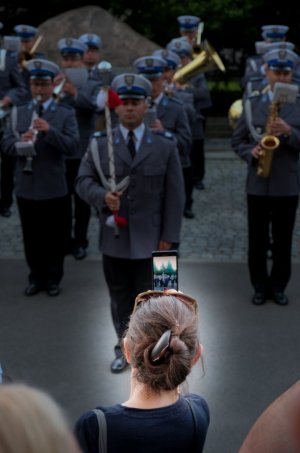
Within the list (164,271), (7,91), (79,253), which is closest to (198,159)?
(7,91)

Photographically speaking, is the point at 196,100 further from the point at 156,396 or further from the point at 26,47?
the point at 156,396

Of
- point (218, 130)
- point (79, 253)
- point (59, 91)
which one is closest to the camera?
point (59, 91)

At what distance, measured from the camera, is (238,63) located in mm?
19344

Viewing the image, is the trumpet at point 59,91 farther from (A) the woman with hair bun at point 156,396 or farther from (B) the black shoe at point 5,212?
(A) the woman with hair bun at point 156,396

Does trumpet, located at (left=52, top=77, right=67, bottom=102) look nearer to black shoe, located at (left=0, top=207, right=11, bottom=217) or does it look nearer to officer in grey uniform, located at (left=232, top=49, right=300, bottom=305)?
officer in grey uniform, located at (left=232, top=49, right=300, bottom=305)

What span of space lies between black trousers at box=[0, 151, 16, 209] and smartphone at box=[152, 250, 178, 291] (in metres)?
6.96

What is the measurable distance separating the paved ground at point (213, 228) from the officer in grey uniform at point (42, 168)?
1201 millimetres

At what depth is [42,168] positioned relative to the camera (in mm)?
7160

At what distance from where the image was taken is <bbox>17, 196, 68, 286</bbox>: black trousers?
7254 mm

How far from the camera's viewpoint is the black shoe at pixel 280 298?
7148mm

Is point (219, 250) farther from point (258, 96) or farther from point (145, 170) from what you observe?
point (145, 170)

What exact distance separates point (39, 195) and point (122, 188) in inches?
60.5

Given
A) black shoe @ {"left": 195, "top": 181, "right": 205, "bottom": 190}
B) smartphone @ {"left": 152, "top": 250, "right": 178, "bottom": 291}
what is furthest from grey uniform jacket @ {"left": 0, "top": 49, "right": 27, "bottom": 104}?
smartphone @ {"left": 152, "top": 250, "right": 178, "bottom": 291}

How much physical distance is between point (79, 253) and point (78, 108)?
4.91 ft
